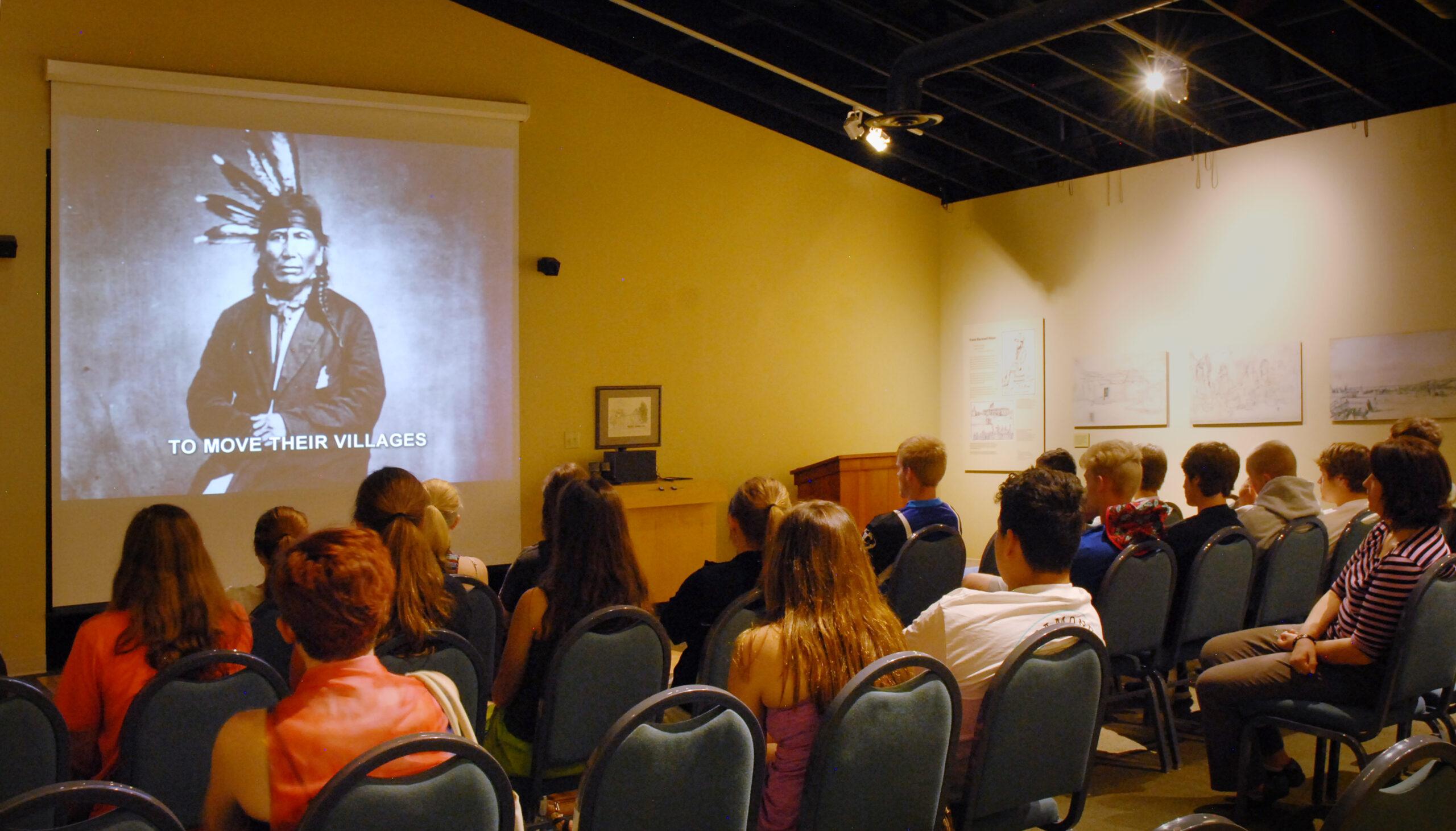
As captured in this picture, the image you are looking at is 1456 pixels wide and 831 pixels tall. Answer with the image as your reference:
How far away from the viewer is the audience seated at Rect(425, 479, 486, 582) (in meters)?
3.18

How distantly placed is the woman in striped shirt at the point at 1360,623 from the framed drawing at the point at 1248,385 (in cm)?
472

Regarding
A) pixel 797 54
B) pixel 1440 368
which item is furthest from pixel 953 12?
pixel 1440 368

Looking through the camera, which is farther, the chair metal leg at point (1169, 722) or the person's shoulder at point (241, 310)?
the person's shoulder at point (241, 310)

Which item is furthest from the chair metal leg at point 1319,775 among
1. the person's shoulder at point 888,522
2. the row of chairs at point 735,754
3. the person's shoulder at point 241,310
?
the person's shoulder at point 241,310

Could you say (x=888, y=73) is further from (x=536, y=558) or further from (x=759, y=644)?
(x=759, y=644)

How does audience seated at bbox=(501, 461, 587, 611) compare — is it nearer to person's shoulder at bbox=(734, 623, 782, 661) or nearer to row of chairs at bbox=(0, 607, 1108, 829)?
row of chairs at bbox=(0, 607, 1108, 829)

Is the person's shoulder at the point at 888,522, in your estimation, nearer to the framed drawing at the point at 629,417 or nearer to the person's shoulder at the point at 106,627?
the person's shoulder at the point at 106,627

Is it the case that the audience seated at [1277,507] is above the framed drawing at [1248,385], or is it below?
below

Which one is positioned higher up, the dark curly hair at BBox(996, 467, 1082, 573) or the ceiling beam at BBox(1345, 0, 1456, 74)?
the ceiling beam at BBox(1345, 0, 1456, 74)

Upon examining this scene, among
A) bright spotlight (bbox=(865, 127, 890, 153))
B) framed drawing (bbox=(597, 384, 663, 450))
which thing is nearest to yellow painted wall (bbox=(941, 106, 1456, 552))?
bright spotlight (bbox=(865, 127, 890, 153))

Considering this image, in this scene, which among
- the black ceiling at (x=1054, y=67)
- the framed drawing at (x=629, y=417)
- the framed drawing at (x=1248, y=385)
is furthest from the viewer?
the framed drawing at (x=629, y=417)

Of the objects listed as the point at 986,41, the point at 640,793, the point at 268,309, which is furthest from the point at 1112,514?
the point at 268,309

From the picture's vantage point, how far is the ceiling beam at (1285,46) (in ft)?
18.8

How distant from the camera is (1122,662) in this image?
3629mm
